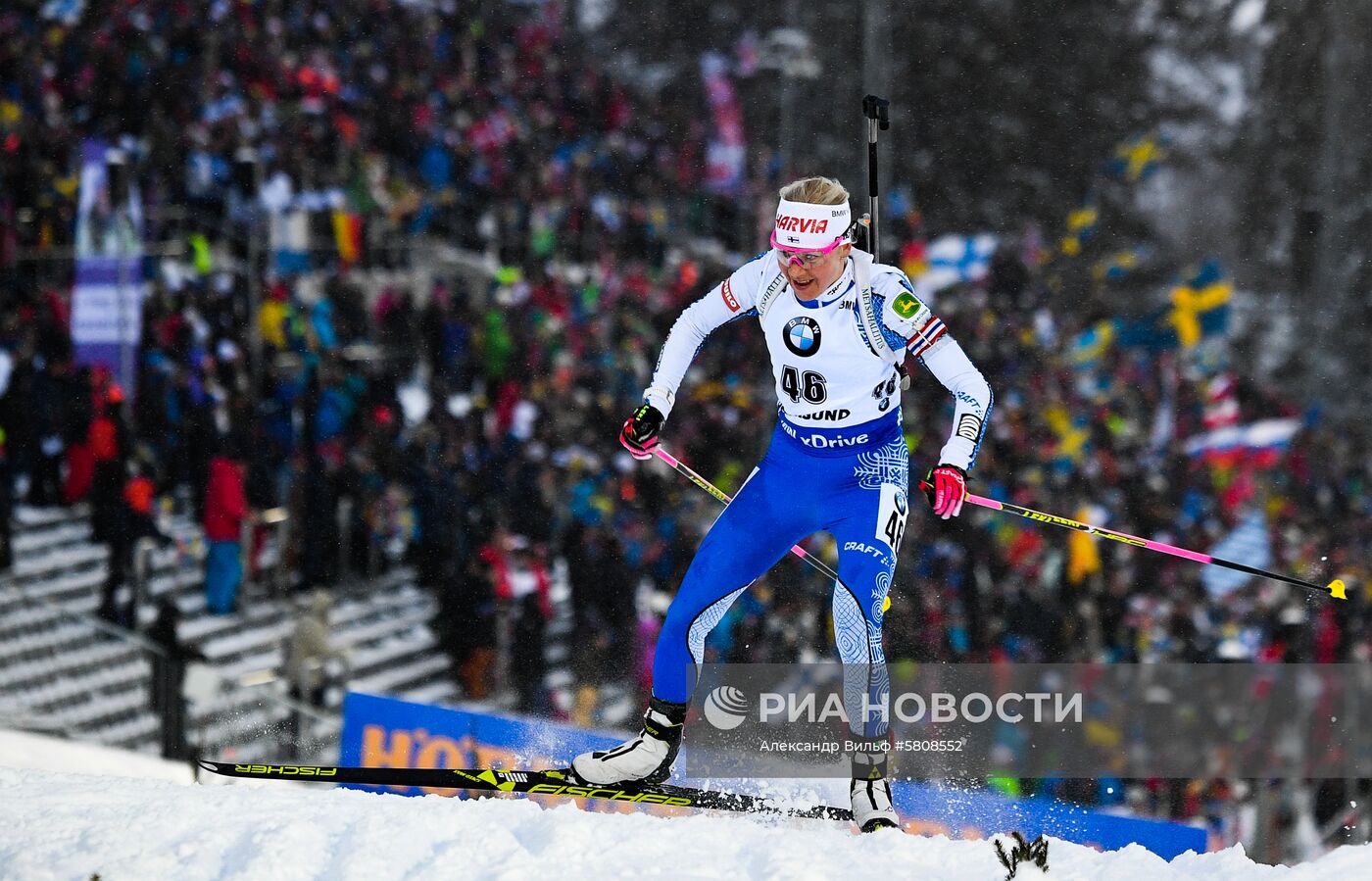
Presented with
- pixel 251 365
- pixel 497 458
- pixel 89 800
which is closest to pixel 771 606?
pixel 497 458

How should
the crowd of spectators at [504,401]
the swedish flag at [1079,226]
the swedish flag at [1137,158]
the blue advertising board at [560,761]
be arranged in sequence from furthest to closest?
the swedish flag at [1137,158]
the swedish flag at [1079,226]
the crowd of spectators at [504,401]
the blue advertising board at [560,761]

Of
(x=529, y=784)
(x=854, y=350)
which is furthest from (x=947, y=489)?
(x=529, y=784)

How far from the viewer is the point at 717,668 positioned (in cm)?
748

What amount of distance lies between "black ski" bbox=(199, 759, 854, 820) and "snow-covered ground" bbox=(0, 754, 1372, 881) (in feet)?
0.26

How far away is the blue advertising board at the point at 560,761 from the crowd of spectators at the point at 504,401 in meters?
4.53

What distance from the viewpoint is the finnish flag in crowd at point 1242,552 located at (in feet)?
56.3

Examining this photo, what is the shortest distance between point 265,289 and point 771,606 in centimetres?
655

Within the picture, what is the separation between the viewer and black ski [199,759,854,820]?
678 cm

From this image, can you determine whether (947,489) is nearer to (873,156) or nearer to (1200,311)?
(873,156)

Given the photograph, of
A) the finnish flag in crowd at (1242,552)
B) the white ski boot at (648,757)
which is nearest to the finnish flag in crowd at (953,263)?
the finnish flag in crowd at (1242,552)

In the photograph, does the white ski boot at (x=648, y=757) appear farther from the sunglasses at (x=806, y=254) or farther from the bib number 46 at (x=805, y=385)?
the sunglasses at (x=806, y=254)

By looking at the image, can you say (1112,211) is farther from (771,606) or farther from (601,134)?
(771,606)

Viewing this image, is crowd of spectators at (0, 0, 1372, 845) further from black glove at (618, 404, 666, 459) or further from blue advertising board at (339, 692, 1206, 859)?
black glove at (618, 404, 666, 459)

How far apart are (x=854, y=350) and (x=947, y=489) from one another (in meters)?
0.69
